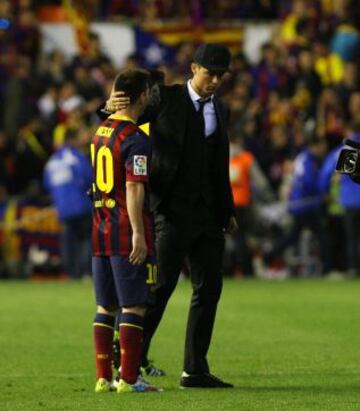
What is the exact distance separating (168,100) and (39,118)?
16.2m

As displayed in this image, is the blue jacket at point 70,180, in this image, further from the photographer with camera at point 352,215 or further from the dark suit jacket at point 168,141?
the dark suit jacket at point 168,141

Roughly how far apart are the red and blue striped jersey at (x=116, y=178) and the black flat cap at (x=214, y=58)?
77 cm

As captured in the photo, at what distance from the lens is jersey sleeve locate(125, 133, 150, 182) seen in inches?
390

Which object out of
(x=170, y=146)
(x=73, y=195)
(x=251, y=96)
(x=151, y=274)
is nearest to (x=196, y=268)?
(x=151, y=274)

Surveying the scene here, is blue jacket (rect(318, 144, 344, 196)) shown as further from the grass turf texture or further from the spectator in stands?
the spectator in stands

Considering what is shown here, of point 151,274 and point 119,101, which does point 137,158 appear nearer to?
point 119,101

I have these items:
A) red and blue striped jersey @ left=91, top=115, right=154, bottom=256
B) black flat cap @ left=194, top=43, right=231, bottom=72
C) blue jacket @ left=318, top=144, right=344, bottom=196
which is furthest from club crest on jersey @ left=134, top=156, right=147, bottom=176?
blue jacket @ left=318, top=144, right=344, bottom=196

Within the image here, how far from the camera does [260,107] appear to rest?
1058 inches

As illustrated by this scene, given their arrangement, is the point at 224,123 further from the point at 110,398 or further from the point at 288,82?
the point at 288,82

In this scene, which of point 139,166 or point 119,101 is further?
point 119,101

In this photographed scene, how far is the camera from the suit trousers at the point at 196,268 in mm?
10617

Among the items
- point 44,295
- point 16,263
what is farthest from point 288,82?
point 44,295

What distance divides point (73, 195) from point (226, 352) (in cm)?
1042

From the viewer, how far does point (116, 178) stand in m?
10.0
